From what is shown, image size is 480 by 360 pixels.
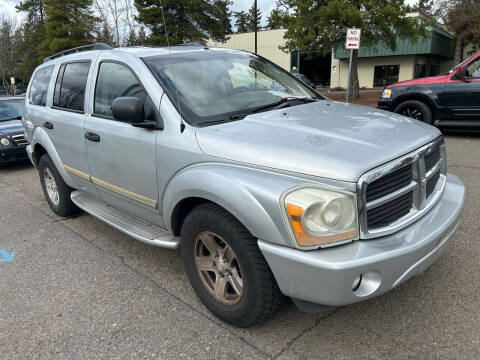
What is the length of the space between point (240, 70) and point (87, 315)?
2.32 m

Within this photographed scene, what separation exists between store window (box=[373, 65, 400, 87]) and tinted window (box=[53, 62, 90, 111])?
34.8 metres

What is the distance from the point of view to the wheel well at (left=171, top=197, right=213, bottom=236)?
8.74 ft

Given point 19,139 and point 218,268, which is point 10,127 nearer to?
point 19,139

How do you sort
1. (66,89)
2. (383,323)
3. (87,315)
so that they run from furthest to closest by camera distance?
(66,89) < (87,315) < (383,323)

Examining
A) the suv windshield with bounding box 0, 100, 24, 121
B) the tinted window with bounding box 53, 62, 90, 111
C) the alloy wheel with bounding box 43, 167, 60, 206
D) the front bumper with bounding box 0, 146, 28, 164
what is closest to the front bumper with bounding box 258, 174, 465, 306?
the tinted window with bounding box 53, 62, 90, 111

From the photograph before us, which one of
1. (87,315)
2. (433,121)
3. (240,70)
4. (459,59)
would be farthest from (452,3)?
(87,315)

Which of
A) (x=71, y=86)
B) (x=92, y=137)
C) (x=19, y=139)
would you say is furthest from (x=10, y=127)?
(x=92, y=137)

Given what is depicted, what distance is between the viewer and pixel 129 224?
10.8 ft

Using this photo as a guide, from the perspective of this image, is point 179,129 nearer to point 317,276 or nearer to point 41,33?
point 317,276

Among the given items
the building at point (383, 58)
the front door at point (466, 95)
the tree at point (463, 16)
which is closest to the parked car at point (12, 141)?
the front door at point (466, 95)

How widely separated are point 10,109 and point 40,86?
506 centimetres

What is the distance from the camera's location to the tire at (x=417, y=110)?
8.16 meters

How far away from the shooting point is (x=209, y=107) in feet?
9.48

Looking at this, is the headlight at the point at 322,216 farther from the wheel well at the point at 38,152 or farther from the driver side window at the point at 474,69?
the driver side window at the point at 474,69
